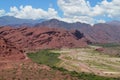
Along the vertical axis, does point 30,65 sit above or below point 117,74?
above

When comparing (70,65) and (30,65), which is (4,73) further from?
Result: (70,65)

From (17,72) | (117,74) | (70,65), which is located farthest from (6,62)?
(70,65)

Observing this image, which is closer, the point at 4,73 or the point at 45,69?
the point at 4,73

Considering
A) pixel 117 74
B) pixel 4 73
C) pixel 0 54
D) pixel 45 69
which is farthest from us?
pixel 117 74

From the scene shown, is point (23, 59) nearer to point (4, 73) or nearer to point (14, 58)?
point (14, 58)

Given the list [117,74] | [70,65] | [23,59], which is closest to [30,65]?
[23,59]

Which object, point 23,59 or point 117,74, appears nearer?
point 23,59

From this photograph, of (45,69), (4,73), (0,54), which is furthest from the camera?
(0,54)

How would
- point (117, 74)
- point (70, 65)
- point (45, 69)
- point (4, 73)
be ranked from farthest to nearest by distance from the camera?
1. point (70, 65)
2. point (117, 74)
3. point (45, 69)
4. point (4, 73)

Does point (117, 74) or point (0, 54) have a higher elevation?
point (0, 54)
